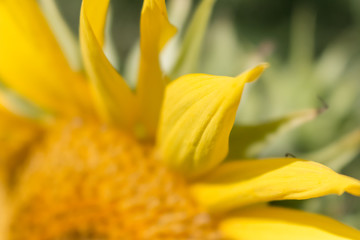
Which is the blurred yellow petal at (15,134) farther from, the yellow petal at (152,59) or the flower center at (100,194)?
the yellow petal at (152,59)

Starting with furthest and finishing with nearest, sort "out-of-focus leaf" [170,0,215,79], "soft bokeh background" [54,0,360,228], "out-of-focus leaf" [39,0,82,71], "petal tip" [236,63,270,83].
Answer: "soft bokeh background" [54,0,360,228], "out-of-focus leaf" [39,0,82,71], "out-of-focus leaf" [170,0,215,79], "petal tip" [236,63,270,83]

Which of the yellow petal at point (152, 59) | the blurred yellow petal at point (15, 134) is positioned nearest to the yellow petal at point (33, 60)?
Result: the blurred yellow petal at point (15, 134)

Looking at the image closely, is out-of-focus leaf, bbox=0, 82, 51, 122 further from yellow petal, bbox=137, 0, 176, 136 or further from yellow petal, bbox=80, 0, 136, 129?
yellow petal, bbox=137, 0, 176, 136

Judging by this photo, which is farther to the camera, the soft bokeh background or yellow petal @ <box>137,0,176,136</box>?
the soft bokeh background

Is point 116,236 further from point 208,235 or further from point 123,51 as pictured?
point 123,51

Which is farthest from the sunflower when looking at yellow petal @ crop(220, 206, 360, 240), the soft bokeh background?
the soft bokeh background
